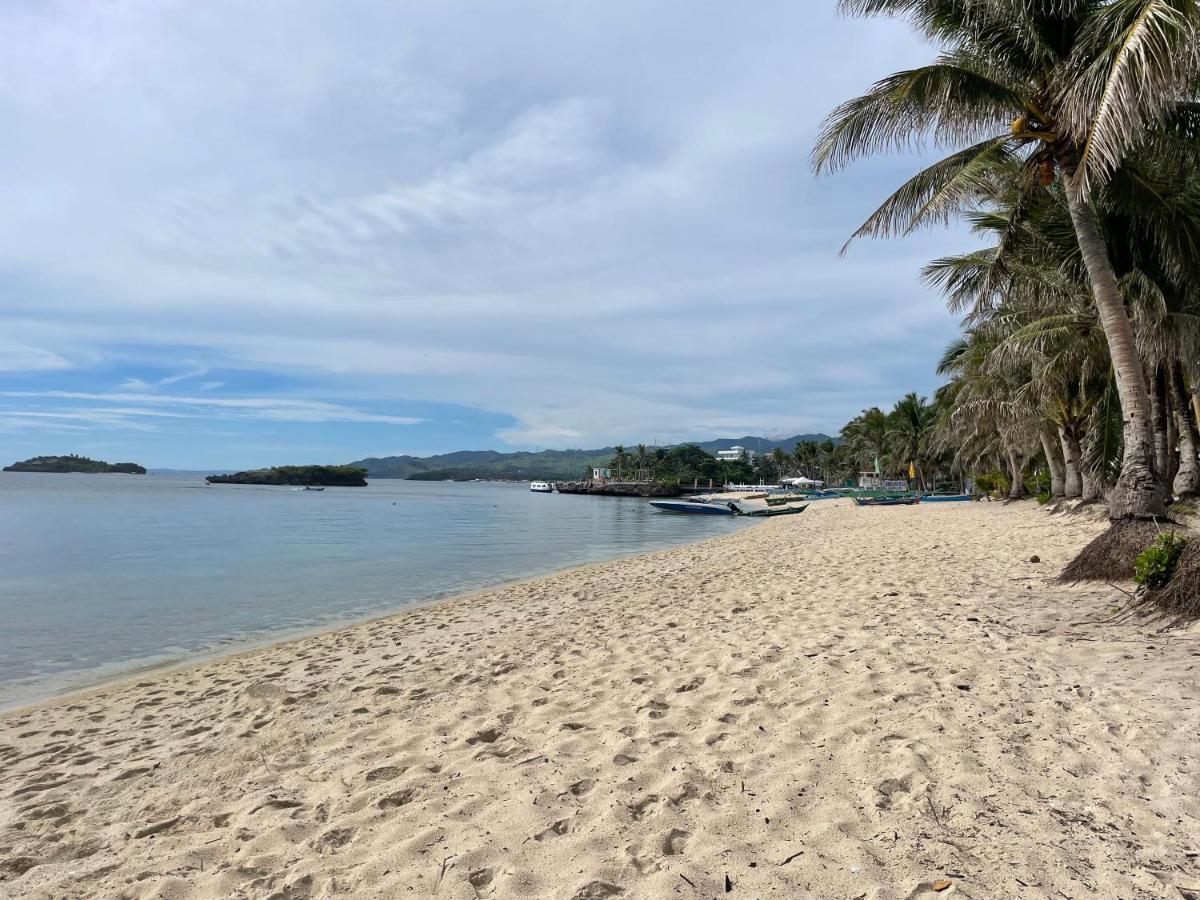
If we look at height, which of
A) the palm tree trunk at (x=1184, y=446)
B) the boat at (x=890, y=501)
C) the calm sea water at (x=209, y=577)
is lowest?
the calm sea water at (x=209, y=577)

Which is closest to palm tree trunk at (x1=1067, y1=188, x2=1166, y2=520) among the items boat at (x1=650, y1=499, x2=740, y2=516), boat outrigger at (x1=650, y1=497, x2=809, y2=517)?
boat outrigger at (x1=650, y1=497, x2=809, y2=517)

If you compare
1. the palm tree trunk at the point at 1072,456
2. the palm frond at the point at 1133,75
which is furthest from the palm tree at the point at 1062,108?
the palm tree trunk at the point at 1072,456

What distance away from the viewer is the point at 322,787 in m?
3.73

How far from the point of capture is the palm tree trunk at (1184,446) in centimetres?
1459

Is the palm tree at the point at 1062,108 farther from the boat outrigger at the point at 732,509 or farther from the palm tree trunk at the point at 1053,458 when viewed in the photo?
the boat outrigger at the point at 732,509

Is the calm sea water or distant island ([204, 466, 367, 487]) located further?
distant island ([204, 466, 367, 487])

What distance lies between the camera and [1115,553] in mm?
7668

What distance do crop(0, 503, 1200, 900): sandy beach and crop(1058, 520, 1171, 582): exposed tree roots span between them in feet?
2.12

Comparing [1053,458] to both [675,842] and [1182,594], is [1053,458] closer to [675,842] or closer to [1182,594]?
[1182,594]

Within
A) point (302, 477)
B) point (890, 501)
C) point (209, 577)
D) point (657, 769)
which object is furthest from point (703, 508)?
point (302, 477)

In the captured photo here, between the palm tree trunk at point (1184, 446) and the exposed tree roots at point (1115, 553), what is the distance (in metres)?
9.16

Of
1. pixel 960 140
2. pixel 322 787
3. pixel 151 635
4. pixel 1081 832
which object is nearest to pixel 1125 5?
pixel 960 140

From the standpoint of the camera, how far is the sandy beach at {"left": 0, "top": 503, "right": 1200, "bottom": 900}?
105 inches

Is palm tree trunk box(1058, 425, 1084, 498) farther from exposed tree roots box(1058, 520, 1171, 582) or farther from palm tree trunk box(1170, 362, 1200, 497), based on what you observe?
exposed tree roots box(1058, 520, 1171, 582)
